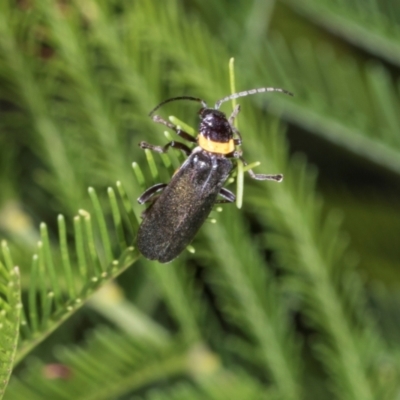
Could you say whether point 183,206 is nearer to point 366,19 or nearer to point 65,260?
point 65,260

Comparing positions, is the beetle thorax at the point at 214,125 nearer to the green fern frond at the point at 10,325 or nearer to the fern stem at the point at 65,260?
the fern stem at the point at 65,260

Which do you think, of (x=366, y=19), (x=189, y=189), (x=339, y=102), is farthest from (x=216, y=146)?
(x=366, y=19)

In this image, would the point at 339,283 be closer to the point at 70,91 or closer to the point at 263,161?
the point at 263,161

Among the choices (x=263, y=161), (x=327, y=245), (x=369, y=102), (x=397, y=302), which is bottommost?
(x=397, y=302)

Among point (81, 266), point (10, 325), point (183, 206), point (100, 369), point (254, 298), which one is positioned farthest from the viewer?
point (254, 298)

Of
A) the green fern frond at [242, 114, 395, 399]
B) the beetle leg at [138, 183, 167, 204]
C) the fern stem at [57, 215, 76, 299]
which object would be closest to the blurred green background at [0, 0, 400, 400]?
the green fern frond at [242, 114, 395, 399]

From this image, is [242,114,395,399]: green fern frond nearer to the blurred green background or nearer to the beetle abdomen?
the blurred green background

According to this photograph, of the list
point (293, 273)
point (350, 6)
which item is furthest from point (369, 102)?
point (293, 273)
